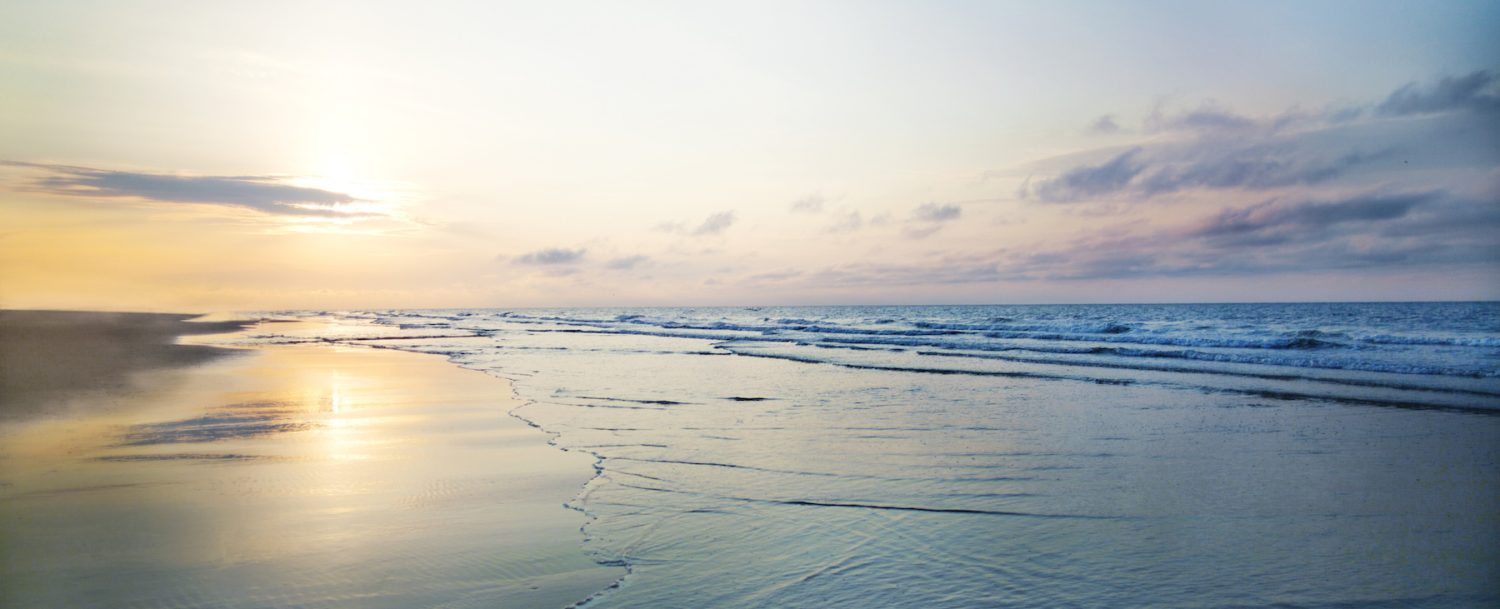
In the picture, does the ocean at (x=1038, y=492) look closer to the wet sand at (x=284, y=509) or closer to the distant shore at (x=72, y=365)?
the wet sand at (x=284, y=509)

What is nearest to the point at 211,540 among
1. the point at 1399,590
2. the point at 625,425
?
the point at 625,425

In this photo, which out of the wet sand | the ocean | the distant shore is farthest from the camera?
the distant shore

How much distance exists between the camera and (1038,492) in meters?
6.98

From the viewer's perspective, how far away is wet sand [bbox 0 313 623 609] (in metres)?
4.55

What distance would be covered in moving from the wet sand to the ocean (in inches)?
22.9

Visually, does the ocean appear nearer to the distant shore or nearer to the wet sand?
the wet sand

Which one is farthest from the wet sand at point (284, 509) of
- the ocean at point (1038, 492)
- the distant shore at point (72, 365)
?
the ocean at point (1038, 492)

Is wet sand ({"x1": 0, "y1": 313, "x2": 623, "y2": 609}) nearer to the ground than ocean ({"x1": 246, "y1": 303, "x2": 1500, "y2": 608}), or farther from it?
farther from it

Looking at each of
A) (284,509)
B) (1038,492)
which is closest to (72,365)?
(284,509)

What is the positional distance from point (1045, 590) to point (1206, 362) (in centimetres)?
2154

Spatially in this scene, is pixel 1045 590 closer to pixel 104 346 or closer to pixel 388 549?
pixel 388 549

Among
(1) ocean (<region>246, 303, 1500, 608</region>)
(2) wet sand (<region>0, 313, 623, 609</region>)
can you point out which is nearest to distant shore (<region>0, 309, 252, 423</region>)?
(2) wet sand (<region>0, 313, 623, 609</region>)

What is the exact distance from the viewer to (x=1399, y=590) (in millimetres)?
4656

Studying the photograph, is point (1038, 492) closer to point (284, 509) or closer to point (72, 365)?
point (284, 509)
